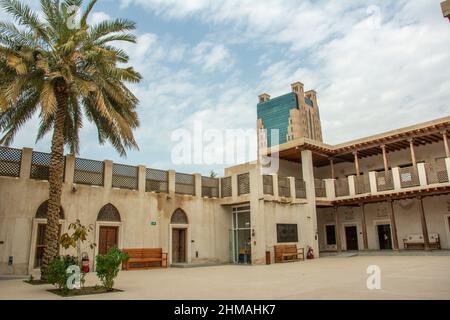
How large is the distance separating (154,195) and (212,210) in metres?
4.11

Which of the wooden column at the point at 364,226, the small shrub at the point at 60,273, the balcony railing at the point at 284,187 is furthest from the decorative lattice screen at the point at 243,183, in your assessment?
the small shrub at the point at 60,273

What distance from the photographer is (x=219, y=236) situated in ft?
74.0

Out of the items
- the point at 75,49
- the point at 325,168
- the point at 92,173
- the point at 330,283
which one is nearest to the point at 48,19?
the point at 75,49

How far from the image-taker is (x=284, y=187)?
2327 cm

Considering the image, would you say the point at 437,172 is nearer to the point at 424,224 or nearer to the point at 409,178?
the point at 409,178

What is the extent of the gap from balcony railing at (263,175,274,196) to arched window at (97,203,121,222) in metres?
8.46

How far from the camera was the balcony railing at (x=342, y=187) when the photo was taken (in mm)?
24844

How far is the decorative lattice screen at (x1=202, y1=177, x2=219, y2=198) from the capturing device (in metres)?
22.7

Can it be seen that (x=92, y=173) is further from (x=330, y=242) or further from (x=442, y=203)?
(x=442, y=203)

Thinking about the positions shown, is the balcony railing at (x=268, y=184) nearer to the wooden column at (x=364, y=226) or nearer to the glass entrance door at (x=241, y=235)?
the glass entrance door at (x=241, y=235)

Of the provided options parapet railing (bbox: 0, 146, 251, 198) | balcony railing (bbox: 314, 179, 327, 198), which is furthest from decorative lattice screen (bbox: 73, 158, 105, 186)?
balcony railing (bbox: 314, 179, 327, 198)

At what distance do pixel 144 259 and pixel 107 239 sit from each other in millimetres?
2111

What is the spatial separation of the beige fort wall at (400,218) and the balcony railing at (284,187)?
6.65m

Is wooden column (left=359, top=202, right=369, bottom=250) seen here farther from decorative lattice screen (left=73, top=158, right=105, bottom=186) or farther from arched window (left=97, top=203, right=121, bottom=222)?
decorative lattice screen (left=73, top=158, right=105, bottom=186)
